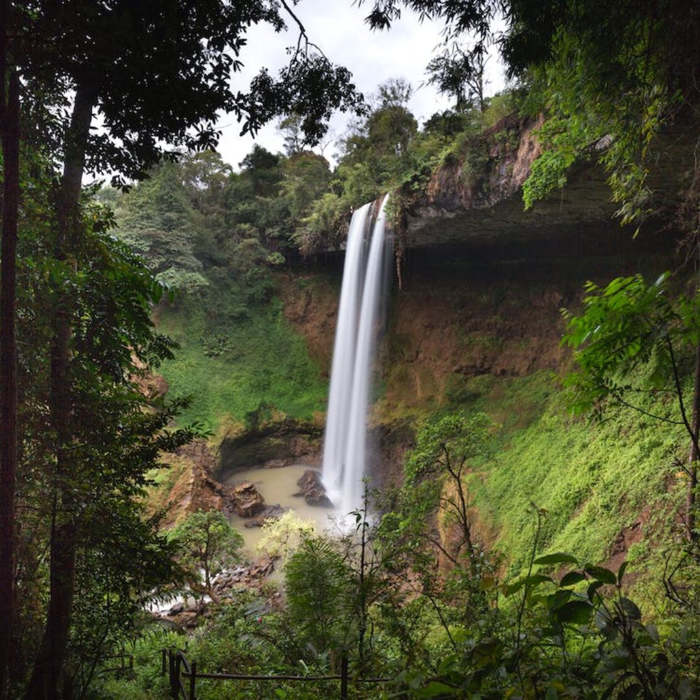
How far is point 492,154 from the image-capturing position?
39.9 feet

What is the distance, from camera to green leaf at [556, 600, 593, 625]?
108 cm

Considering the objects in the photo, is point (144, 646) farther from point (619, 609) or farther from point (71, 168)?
point (619, 609)

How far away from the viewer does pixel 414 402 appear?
57.3 ft

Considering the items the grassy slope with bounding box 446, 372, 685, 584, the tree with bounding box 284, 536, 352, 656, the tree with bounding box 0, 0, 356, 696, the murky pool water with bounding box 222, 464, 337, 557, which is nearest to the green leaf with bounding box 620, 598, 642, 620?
the tree with bounding box 0, 0, 356, 696

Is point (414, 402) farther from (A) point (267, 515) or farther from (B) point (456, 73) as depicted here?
(B) point (456, 73)

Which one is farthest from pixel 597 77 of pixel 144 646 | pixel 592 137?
pixel 144 646

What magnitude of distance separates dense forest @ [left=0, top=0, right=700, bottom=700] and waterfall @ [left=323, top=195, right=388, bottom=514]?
0.96 meters

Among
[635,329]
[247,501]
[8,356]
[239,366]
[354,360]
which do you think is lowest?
[635,329]

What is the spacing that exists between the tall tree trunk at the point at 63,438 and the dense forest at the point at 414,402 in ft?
0.08

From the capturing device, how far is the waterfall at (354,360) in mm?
17766

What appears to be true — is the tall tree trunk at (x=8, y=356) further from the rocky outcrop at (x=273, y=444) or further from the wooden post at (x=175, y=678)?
the rocky outcrop at (x=273, y=444)

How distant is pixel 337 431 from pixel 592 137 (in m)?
14.9

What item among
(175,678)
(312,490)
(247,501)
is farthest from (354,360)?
(175,678)

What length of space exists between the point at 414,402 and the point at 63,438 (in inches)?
563
